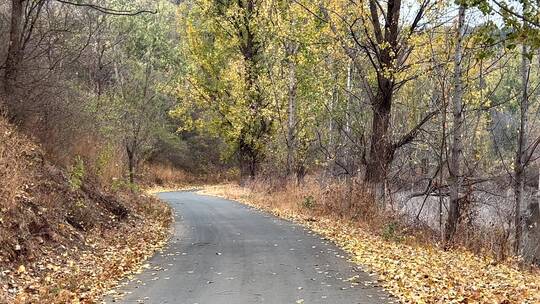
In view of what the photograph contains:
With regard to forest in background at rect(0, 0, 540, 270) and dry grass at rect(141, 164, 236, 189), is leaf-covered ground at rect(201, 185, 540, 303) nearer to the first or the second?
forest in background at rect(0, 0, 540, 270)

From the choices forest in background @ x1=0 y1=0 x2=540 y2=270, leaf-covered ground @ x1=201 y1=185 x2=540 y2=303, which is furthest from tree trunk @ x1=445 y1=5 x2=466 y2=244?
leaf-covered ground @ x1=201 y1=185 x2=540 y2=303

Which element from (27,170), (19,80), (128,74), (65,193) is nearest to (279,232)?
(65,193)

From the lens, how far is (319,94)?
2228cm

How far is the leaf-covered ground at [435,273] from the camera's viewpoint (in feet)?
24.8

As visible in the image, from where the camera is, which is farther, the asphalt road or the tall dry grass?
the tall dry grass

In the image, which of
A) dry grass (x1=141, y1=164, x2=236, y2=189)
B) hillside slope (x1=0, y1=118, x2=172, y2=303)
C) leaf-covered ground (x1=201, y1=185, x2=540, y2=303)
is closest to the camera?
leaf-covered ground (x1=201, y1=185, x2=540, y2=303)

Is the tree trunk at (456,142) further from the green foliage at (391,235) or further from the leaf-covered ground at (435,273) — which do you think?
the green foliage at (391,235)

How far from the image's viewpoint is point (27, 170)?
36.4 feet

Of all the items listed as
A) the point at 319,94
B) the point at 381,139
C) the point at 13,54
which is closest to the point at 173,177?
the point at 319,94

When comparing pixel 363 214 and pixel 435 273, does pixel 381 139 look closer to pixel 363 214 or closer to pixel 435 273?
pixel 363 214

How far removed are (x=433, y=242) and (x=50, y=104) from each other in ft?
32.5

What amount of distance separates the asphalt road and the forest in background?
3414 millimetres

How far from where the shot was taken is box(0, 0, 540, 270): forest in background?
42.1 feet

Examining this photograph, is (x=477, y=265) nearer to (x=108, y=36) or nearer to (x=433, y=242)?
(x=433, y=242)
